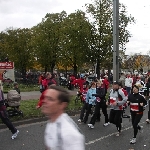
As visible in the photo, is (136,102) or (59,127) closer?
(59,127)

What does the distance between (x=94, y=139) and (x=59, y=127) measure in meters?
5.94

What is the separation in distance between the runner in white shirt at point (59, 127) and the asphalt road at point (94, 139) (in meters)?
4.91

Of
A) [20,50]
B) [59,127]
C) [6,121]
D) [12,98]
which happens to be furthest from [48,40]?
[59,127]

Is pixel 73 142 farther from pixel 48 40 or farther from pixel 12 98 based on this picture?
pixel 48 40

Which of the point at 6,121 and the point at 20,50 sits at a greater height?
the point at 20,50

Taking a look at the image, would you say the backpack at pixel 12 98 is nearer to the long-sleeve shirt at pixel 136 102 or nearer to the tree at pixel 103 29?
the long-sleeve shirt at pixel 136 102

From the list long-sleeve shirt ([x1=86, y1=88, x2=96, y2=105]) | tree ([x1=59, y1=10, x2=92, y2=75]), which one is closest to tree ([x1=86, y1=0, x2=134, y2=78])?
tree ([x1=59, y1=10, x2=92, y2=75])

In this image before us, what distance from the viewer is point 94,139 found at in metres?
8.25

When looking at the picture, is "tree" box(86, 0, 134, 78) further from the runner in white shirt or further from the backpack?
the runner in white shirt

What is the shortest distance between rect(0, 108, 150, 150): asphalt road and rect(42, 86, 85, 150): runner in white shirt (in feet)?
16.1

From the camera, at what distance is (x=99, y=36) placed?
2786 cm

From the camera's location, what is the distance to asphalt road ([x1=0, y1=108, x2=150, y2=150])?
7.43 metres

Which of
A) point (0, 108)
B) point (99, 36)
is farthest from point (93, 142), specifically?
point (99, 36)

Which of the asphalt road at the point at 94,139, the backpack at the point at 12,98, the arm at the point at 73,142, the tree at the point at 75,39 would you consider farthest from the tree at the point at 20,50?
the arm at the point at 73,142
